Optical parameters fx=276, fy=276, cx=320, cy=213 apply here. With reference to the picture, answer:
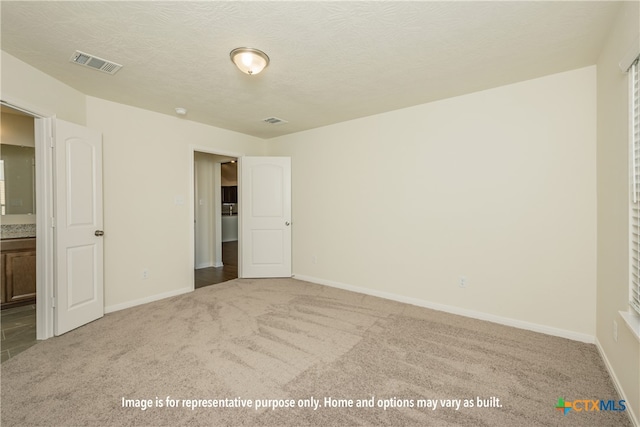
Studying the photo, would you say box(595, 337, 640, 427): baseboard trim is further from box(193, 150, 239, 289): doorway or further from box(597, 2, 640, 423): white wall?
box(193, 150, 239, 289): doorway

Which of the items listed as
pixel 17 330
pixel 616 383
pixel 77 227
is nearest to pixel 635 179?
pixel 616 383

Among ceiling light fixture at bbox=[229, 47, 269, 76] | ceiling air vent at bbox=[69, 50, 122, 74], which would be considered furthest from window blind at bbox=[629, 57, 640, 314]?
ceiling air vent at bbox=[69, 50, 122, 74]

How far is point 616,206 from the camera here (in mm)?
1982

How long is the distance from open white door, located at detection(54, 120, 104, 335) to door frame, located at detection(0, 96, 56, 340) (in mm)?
49

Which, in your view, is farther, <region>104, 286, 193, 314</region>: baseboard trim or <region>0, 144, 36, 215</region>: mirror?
<region>0, 144, 36, 215</region>: mirror

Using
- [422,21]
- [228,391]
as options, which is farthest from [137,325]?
[422,21]

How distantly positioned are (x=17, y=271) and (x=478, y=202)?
574 cm

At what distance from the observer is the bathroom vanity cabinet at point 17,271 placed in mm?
→ 3453

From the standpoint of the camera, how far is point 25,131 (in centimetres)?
393

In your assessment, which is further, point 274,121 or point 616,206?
point 274,121

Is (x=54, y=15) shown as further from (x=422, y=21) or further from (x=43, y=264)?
(x=422, y=21)

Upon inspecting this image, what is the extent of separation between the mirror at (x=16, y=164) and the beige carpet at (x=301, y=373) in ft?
7.74

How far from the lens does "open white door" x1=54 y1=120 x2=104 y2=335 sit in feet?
8.86

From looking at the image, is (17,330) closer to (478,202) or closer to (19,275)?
(19,275)
